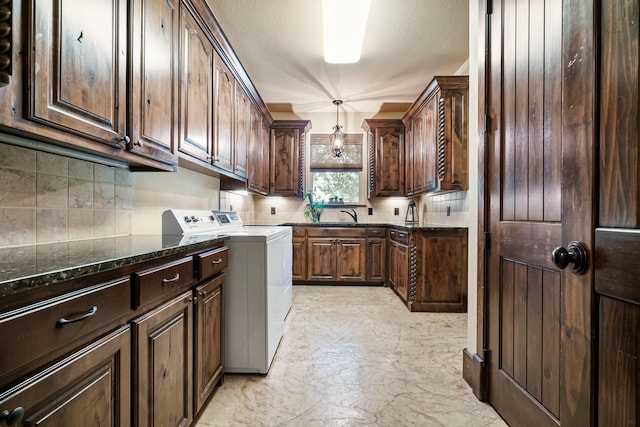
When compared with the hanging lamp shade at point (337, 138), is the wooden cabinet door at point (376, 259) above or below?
below

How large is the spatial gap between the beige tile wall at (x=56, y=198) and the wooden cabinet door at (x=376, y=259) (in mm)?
3158

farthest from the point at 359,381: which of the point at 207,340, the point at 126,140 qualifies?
the point at 126,140

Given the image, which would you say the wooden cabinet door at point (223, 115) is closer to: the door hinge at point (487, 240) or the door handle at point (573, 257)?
the door hinge at point (487, 240)

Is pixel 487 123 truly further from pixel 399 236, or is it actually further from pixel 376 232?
pixel 376 232

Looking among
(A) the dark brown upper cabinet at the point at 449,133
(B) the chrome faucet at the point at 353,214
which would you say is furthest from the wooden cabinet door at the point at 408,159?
(B) the chrome faucet at the point at 353,214

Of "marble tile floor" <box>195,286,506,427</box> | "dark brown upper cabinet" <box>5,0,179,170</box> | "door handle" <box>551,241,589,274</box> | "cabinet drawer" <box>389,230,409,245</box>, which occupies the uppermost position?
"dark brown upper cabinet" <box>5,0,179,170</box>

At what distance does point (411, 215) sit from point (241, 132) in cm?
289

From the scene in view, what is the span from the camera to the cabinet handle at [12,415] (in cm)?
59

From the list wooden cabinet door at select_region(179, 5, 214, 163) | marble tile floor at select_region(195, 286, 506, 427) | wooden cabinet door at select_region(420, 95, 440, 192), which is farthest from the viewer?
wooden cabinet door at select_region(420, 95, 440, 192)

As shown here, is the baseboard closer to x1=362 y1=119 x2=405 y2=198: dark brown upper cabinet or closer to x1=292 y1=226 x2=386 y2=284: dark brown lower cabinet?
x1=292 y1=226 x2=386 y2=284: dark brown lower cabinet

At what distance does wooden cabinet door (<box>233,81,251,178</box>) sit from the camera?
2971mm

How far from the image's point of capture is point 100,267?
2.73 feet

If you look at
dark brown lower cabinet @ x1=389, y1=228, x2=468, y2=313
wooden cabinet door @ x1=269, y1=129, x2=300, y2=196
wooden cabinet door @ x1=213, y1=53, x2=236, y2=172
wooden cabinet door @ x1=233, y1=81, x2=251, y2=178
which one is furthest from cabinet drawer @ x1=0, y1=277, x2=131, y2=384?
wooden cabinet door @ x1=269, y1=129, x2=300, y2=196

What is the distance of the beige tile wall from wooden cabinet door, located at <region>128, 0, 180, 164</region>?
1.07 ft
